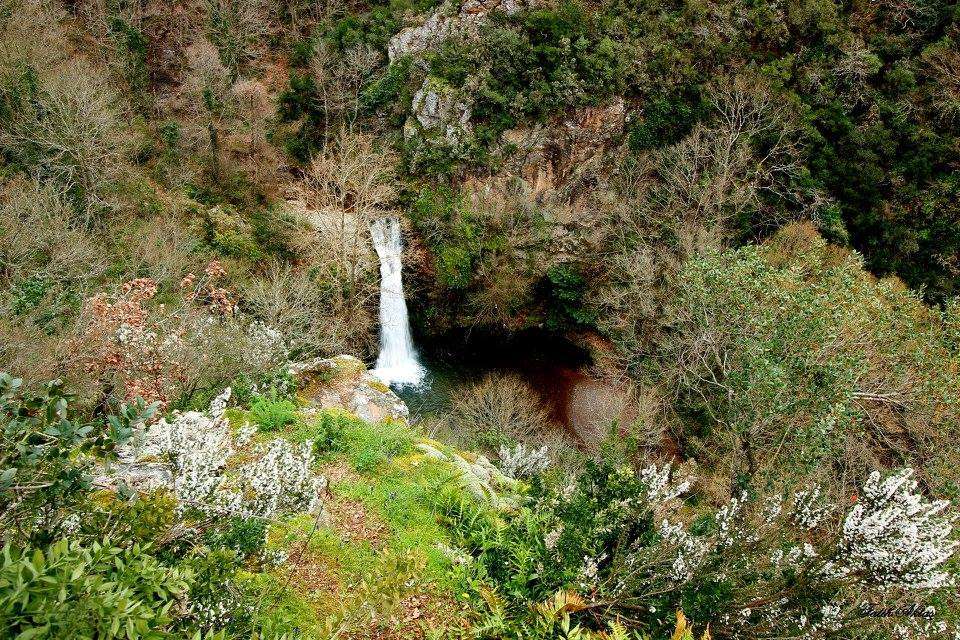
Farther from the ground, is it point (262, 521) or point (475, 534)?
point (262, 521)

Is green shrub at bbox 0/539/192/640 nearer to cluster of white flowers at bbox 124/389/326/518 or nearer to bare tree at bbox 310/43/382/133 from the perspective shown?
cluster of white flowers at bbox 124/389/326/518

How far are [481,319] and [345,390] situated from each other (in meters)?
10.5

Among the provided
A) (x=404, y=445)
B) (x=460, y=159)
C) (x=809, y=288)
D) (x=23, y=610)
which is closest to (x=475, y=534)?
(x=404, y=445)

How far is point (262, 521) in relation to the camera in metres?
3.90

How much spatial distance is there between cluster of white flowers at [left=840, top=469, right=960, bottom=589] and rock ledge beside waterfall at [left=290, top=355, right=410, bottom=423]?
8331 mm

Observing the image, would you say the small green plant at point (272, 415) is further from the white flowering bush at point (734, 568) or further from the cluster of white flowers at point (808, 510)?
the cluster of white flowers at point (808, 510)

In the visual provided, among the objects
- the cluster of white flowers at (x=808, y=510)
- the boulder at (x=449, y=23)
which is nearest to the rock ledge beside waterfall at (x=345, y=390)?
the cluster of white flowers at (x=808, y=510)

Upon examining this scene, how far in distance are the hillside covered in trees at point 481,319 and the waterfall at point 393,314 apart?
176 mm

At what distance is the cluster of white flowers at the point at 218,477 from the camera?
379cm

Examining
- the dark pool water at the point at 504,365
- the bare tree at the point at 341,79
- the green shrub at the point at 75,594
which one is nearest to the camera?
the green shrub at the point at 75,594

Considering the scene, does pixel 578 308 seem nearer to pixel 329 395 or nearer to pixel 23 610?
pixel 329 395

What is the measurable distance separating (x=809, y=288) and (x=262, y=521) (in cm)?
1369

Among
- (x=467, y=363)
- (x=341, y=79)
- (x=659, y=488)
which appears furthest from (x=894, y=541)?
(x=341, y=79)

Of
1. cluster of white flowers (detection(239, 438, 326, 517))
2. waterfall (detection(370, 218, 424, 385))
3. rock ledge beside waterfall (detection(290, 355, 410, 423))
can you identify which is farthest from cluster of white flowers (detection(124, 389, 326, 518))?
waterfall (detection(370, 218, 424, 385))
